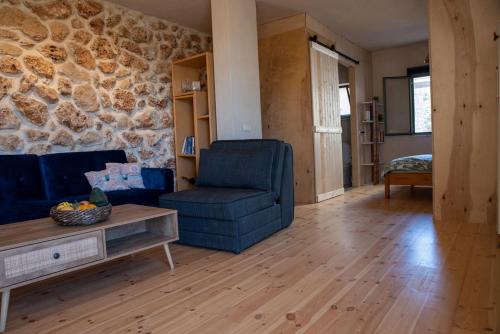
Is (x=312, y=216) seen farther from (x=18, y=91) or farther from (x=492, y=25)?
(x=18, y=91)

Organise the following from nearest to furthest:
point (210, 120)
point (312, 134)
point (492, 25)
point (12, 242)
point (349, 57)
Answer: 1. point (12, 242)
2. point (492, 25)
3. point (210, 120)
4. point (312, 134)
5. point (349, 57)

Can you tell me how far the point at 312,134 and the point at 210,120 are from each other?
139 cm

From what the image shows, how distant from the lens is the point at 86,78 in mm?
3678

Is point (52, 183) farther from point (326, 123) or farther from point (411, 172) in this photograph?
point (411, 172)

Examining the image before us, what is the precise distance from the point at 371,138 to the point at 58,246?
5.77m

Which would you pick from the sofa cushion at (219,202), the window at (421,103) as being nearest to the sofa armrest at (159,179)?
the sofa cushion at (219,202)

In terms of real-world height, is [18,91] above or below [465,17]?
below

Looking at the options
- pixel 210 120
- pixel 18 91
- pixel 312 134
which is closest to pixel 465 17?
pixel 312 134

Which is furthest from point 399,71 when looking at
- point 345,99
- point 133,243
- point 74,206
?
point 74,206

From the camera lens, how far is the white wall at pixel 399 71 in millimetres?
6289

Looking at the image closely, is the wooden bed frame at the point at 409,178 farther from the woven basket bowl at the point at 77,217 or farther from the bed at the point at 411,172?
the woven basket bowl at the point at 77,217

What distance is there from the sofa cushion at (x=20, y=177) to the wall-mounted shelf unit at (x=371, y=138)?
200 inches

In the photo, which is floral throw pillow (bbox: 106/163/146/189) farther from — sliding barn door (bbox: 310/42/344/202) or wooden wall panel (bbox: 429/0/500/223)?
wooden wall panel (bbox: 429/0/500/223)

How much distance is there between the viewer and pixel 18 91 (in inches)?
124
